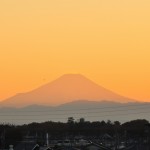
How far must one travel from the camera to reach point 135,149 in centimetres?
6756

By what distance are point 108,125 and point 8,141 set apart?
39.5 metres

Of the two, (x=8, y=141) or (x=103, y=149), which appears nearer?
(x=103, y=149)

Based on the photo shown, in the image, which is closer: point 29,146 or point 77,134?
point 29,146

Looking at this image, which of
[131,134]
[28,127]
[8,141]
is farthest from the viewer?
[28,127]

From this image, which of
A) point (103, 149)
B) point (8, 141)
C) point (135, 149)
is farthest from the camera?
point (8, 141)

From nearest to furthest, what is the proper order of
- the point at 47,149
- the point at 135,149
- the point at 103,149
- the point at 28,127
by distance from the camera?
the point at 47,149 < the point at 103,149 < the point at 135,149 < the point at 28,127

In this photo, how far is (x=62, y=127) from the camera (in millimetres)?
119750

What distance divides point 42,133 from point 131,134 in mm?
11976

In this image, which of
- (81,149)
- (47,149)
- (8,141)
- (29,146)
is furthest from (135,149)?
(8,141)

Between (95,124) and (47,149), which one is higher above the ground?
(95,124)

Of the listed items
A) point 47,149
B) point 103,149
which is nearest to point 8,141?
point 103,149

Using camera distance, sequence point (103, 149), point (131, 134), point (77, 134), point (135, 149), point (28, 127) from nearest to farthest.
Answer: point (103, 149)
point (135, 149)
point (131, 134)
point (77, 134)
point (28, 127)

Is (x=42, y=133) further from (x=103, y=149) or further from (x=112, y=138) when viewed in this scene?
(x=103, y=149)

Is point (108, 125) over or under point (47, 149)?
over
